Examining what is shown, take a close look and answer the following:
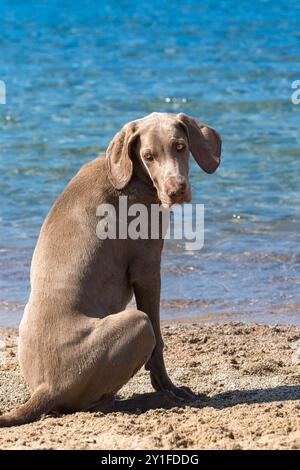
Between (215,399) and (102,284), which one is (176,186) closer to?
(102,284)

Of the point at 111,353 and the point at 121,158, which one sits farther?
the point at 121,158

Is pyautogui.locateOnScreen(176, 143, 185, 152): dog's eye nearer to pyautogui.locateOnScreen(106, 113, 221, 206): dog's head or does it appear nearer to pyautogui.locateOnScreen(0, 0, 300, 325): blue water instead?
pyautogui.locateOnScreen(106, 113, 221, 206): dog's head

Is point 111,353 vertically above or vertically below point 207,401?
above

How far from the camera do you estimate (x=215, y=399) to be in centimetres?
565

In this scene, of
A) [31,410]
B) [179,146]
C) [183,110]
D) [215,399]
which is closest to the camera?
[31,410]

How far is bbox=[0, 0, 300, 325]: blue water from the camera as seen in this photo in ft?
26.6

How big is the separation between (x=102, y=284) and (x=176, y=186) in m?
0.63

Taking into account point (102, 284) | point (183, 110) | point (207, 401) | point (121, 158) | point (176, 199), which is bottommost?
point (207, 401)

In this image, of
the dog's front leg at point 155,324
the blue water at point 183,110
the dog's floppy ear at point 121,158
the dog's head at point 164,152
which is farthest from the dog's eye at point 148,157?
the blue water at point 183,110

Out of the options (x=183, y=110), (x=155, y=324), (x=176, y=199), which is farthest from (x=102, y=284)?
(x=183, y=110)

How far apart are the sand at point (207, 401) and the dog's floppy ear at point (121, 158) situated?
1136mm

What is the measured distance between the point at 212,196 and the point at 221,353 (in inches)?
154

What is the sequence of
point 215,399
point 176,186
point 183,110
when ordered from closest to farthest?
1. point 176,186
2. point 215,399
3. point 183,110
